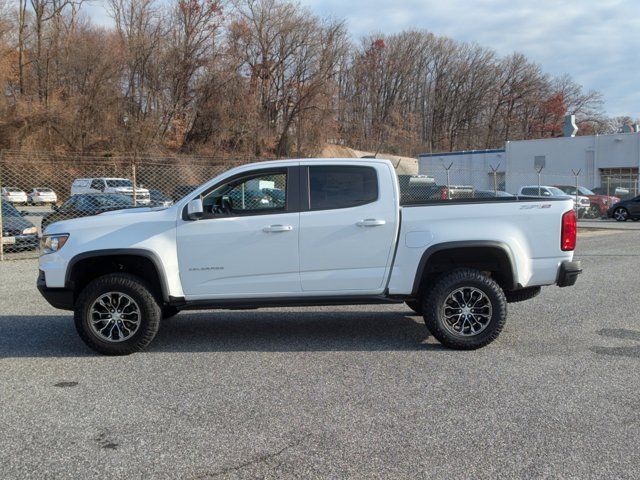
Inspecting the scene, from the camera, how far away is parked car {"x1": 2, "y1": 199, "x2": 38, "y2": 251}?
528 inches

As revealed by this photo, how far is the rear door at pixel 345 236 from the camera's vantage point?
5.84 m

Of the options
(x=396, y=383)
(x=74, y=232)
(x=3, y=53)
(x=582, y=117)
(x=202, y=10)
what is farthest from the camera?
(x=582, y=117)

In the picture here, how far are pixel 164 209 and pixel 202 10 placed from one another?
48.9 m

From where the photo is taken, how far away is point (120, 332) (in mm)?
5797

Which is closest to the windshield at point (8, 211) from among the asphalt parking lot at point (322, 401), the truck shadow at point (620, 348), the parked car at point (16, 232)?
the parked car at point (16, 232)

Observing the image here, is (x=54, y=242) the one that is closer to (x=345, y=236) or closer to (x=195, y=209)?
(x=195, y=209)

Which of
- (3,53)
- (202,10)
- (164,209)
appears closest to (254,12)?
(202,10)

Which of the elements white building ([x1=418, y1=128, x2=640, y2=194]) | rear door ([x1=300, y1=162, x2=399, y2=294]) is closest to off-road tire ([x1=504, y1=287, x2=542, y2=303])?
rear door ([x1=300, y1=162, x2=399, y2=294])

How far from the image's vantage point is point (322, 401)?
4.58 m

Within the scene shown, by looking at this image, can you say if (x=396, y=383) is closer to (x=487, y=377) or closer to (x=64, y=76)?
(x=487, y=377)

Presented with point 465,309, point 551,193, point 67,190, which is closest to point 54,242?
point 465,309

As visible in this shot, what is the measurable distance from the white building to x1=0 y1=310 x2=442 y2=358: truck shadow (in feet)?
112

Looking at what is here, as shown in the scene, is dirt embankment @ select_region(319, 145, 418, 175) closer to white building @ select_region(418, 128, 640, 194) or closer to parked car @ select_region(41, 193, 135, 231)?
white building @ select_region(418, 128, 640, 194)

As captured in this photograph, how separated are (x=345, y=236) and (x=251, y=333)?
175 cm
